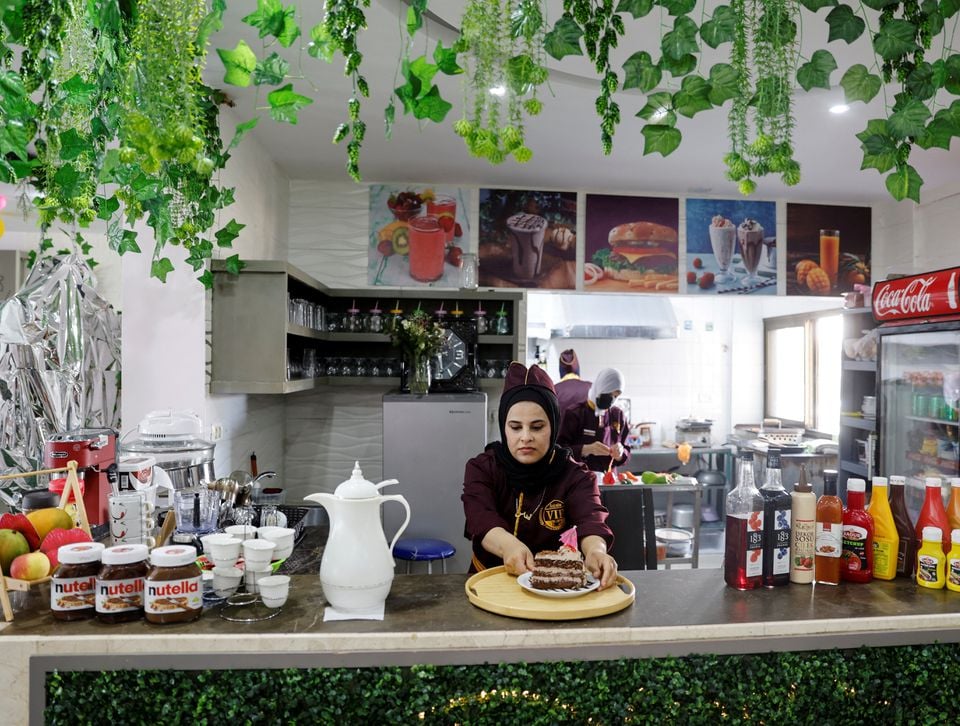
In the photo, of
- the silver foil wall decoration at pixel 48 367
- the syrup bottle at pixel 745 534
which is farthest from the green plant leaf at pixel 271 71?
the silver foil wall decoration at pixel 48 367

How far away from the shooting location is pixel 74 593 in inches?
60.4

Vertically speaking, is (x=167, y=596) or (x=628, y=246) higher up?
(x=628, y=246)

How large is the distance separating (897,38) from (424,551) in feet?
11.0

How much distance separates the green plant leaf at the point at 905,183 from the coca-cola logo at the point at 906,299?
3268 millimetres

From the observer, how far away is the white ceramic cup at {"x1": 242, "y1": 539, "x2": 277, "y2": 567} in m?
1.60

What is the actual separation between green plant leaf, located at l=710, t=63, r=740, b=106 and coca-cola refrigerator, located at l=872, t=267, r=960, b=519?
10.8ft

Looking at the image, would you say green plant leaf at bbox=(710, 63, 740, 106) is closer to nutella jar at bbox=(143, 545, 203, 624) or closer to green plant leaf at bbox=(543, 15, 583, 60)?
green plant leaf at bbox=(543, 15, 583, 60)

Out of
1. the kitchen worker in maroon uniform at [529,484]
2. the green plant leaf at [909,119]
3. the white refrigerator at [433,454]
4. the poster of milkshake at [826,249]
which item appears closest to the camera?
the green plant leaf at [909,119]

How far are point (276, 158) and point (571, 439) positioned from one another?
2773 millimetres

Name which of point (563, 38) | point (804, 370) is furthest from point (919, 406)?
point (563, 38)

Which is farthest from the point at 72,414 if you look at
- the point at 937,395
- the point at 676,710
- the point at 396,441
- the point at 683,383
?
the point at 683,383

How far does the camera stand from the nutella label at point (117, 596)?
150 cm

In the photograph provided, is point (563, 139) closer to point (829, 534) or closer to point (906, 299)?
point (906, 299)

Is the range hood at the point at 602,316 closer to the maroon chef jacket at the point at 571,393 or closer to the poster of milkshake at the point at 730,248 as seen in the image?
the poster of milkshake at the point at 730,248
